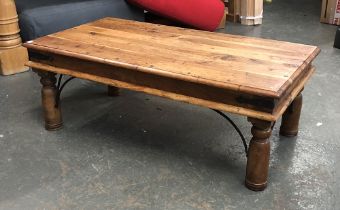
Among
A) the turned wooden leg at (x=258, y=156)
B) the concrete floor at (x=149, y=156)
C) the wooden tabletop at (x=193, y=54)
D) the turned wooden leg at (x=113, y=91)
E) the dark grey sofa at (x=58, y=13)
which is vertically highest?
the wooden tabletop at (x=193, y=54)

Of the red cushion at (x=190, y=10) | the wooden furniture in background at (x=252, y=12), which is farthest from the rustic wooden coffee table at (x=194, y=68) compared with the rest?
the wooden furniture in background at (x=252, y=12)

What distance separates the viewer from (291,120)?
78.3 inches

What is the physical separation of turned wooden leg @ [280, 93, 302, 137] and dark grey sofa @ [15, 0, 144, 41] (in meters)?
1.66

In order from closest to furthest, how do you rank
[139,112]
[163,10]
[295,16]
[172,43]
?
1. [172,43]
2. [139,112]
3. [163,10]
4. [295,16]

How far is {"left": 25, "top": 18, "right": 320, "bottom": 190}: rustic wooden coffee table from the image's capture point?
151 cm

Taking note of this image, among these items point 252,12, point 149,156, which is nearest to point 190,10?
point 252,12

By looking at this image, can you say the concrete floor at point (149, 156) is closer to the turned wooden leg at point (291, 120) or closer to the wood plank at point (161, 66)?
the turned wooden leg at point (291, 120)

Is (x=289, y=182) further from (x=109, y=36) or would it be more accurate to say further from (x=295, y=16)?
(x=295, y=16)

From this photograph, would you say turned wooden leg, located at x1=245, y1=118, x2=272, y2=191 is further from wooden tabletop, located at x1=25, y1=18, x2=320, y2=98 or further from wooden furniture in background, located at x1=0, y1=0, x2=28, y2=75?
wooden furniture in background, located at x1=0, y1=0, x2=28, y2=75

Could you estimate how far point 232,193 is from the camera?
1649mm

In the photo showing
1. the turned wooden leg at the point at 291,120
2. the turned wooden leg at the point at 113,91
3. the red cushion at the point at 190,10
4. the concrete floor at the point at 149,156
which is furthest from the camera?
the red cushion at the point at 190,10

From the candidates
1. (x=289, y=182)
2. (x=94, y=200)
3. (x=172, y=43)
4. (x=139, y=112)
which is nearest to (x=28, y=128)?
(x=139, y=112)

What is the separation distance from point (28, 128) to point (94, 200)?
75 cm

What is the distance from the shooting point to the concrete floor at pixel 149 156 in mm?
1625
